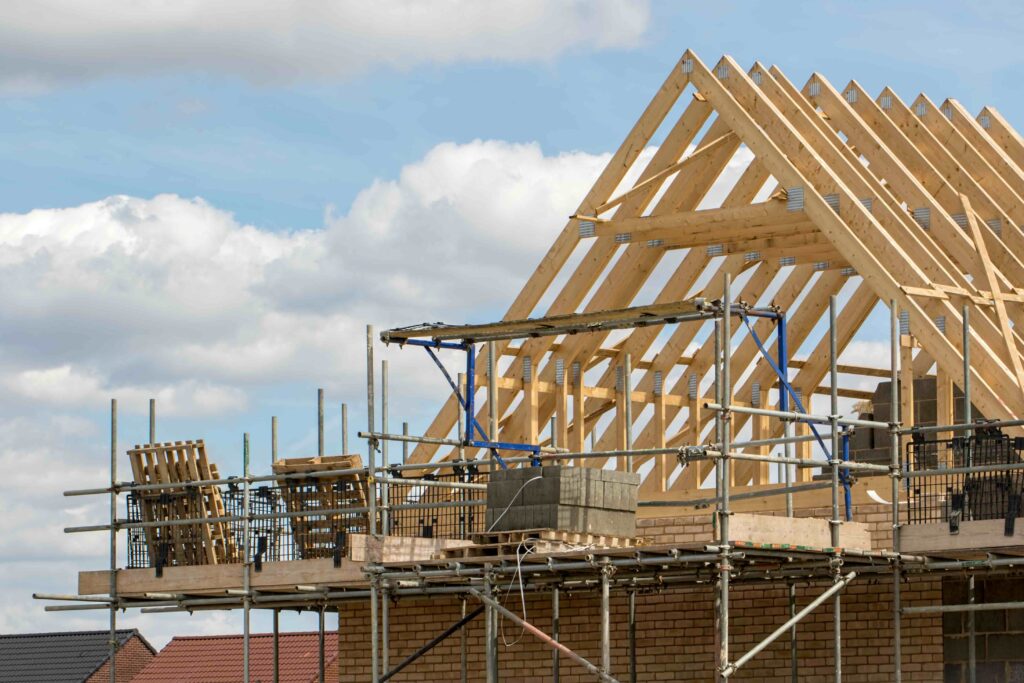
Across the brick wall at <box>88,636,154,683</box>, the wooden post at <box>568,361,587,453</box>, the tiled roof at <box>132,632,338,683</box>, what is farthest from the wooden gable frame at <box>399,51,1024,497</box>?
the brick wall at <box>88,636,154,683</box>

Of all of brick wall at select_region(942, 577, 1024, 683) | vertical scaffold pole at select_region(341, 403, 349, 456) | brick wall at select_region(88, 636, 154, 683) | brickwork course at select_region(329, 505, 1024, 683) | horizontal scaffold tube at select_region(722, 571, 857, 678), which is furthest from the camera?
brick wall at select_region(88, 636, 154, 683)

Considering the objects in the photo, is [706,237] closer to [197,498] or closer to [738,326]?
[738,326]

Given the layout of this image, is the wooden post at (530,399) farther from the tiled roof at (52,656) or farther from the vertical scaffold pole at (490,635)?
the tiled roof at (52,656)

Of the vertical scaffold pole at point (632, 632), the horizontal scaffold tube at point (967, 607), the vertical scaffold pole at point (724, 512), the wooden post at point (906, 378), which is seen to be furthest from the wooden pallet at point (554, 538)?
the wooden post at point (906, 378)

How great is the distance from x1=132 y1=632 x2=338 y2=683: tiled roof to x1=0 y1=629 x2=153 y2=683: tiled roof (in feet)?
3.48

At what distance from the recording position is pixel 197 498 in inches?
845

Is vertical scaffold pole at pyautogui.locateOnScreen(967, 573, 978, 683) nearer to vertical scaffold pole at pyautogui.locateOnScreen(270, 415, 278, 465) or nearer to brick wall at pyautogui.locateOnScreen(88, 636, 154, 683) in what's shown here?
vertical scaffold pole at pyautogui.locateOnScreen(270, 415, 278, 465)

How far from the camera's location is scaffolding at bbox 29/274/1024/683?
16.9m

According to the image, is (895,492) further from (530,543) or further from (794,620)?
(530,543)

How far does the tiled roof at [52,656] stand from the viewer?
133ft

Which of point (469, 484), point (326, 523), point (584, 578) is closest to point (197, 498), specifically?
point (326, 523)

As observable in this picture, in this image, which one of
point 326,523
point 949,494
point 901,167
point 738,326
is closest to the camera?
point 949,494

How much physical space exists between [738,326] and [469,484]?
559 centimetres

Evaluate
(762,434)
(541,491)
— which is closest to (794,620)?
(541,491)
